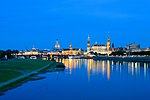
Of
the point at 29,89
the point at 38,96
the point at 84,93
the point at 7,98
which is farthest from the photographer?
the point at 29,89

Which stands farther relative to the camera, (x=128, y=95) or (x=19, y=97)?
(x=128, y=95)

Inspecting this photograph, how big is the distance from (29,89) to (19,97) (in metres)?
4.95

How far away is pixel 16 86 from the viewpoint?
31203mm

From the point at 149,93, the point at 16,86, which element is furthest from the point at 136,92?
the point at 16,86

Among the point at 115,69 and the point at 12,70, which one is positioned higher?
the point at 12,70

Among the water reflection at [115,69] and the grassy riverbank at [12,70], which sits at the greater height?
the grassy riverbank at [12,70]

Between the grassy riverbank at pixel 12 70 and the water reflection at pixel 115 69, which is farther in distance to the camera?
the water reflection at pixel 115 69

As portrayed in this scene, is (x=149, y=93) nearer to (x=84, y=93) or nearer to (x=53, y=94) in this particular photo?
(x=84, y=93)

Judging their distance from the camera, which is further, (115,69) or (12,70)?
(115,69)

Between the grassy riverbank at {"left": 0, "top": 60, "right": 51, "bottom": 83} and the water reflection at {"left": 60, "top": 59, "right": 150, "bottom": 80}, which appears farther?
the water reflection at {"left": 60, "top": 59, "right": 150, "bottom": 80}

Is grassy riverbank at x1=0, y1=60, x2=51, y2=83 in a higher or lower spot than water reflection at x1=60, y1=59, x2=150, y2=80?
higher

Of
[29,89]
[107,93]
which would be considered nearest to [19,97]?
[29,89]

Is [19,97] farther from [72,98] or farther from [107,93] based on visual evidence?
[107,93]

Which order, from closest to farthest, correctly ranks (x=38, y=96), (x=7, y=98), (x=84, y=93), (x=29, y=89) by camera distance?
(x=7, y=98) < (x=38, y=96) < (x=84, y=93) < (x=29, y=89)
